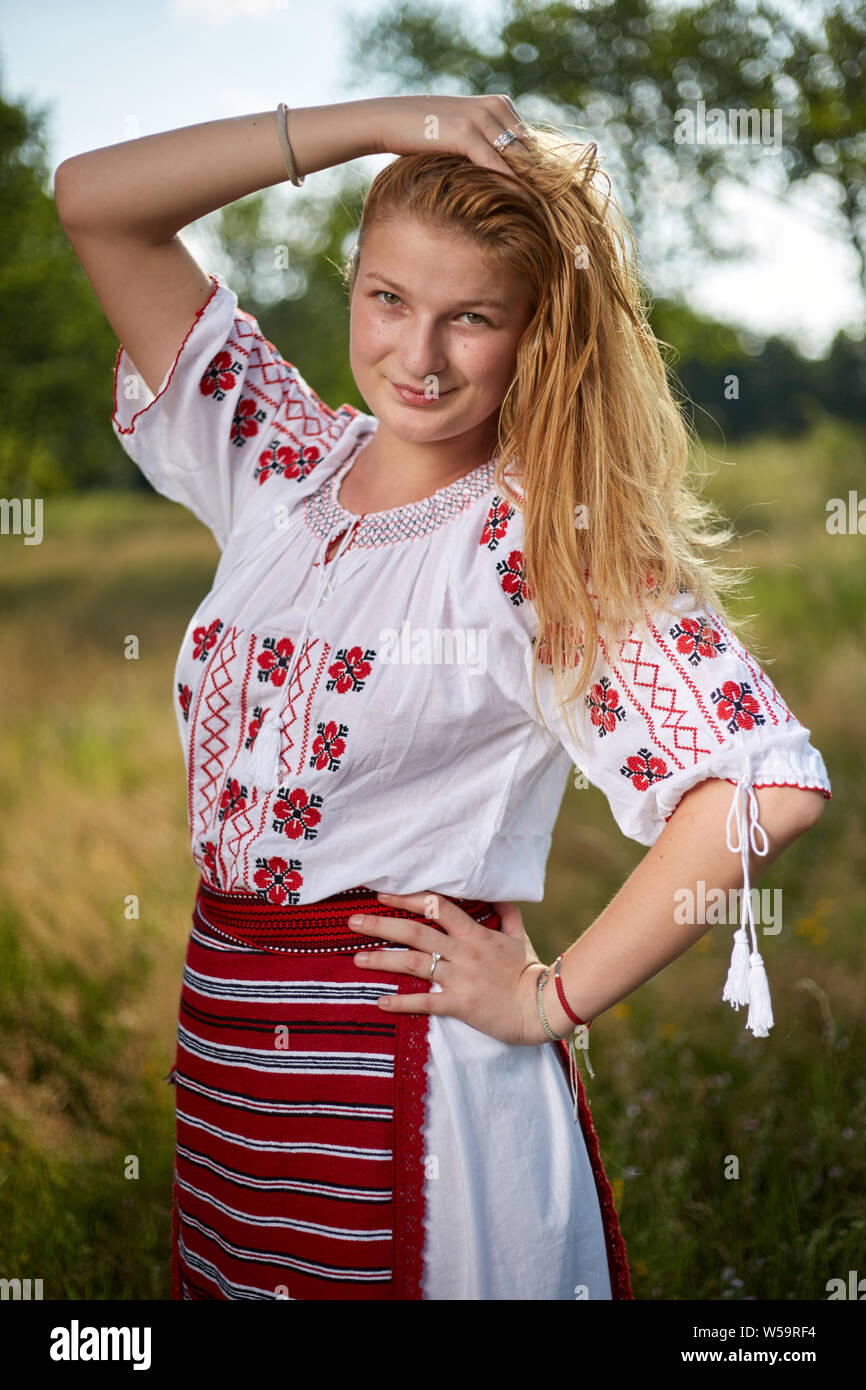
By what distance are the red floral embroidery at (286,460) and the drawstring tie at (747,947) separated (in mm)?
798

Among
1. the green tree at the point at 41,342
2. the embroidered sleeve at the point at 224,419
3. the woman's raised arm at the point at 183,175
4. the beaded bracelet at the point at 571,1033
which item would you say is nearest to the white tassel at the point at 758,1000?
the beaded bracelet at the point at 571,1033

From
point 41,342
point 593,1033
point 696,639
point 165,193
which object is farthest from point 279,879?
point 41,342

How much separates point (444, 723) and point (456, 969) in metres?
0.33

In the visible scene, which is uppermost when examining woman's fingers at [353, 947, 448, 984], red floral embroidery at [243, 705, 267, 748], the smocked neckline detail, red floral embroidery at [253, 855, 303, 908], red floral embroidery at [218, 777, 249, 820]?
the smocked neckline detail

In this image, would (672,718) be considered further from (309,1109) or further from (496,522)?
(309,1109)

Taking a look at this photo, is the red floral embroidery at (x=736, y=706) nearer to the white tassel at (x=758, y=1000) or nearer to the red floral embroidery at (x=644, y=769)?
the red floral embroidery at (x=644, y=769)

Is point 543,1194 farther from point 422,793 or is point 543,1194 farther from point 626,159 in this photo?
point 626,159

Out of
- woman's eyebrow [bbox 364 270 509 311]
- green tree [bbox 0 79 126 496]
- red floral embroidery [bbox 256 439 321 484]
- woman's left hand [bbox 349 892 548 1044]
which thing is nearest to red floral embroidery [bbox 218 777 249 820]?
woman's left hand [bbox 349 892 548 1044]

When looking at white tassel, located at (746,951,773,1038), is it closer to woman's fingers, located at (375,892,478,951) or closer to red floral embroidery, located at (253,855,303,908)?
woman's fingers, located at (375,892,478,951)

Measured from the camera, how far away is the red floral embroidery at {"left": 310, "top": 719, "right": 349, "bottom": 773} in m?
1.50

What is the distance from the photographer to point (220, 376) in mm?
1724

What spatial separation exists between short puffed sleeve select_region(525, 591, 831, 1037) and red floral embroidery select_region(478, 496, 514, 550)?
18 centimetres

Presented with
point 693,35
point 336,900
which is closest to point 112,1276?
point 336,900

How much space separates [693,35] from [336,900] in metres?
8.88
